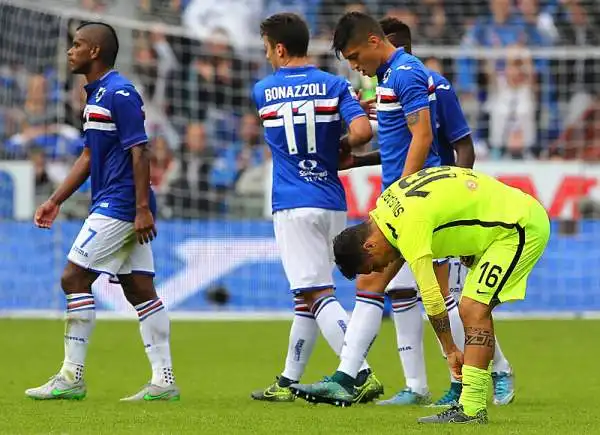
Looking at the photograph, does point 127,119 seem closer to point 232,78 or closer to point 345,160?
point 345,160

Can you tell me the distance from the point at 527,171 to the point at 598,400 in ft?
28.5

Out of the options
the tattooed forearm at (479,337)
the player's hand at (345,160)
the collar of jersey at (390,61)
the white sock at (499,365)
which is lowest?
the white sock at (499,365)

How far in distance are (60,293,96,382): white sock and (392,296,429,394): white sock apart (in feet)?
6.24

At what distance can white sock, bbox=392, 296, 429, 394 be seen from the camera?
28.9ft

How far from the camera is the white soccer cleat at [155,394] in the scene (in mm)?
8812

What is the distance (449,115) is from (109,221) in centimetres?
218

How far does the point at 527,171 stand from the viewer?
1731 centimetres

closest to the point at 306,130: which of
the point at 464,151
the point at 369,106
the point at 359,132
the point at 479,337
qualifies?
the point at 359,132

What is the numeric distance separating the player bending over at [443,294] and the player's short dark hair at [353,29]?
0.52m

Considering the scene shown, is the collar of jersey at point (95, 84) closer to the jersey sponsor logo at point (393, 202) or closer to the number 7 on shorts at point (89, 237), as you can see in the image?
the number 7 on shorts at point (89, 237)

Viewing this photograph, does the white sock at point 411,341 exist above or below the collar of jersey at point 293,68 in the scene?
below

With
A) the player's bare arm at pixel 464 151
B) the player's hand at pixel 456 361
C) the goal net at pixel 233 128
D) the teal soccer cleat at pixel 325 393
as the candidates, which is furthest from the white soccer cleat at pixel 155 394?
the goal net at pixel 233 128

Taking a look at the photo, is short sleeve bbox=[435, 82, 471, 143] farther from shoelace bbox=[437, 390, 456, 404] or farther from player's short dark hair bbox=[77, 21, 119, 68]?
player's short dark hair bbox=[77, 21, 119, 68]

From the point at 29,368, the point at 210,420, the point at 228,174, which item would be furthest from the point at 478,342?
the point at 228,174
